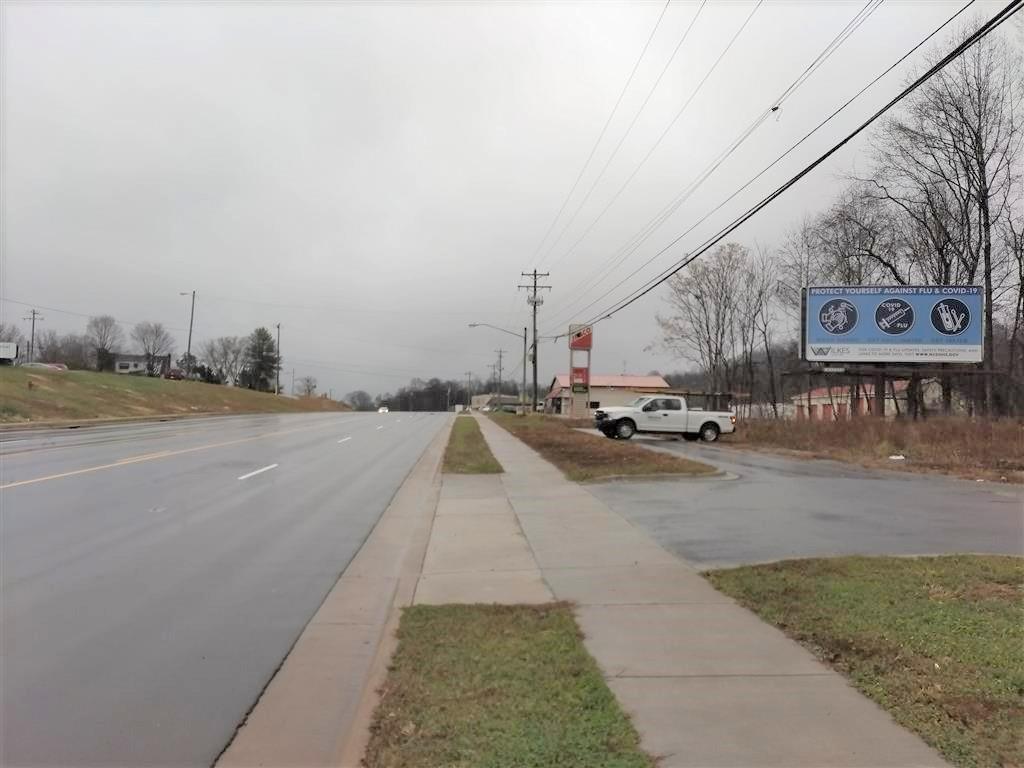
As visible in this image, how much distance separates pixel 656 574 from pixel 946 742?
12.5 ft

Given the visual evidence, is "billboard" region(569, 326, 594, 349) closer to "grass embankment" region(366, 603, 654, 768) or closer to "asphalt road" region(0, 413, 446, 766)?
"asphalt road" region(0, 413, 446, 766)

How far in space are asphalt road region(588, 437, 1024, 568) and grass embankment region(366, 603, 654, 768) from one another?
10.8 feet

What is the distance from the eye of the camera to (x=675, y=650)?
528 cm

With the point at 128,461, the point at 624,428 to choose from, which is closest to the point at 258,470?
the point at 128,461

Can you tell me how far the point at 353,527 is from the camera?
10.5m

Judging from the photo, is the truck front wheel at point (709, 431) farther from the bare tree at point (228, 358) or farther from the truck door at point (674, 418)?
the bare tree at point (228, 358)

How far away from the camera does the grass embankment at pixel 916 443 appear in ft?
64.2

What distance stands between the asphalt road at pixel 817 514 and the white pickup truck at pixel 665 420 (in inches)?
531

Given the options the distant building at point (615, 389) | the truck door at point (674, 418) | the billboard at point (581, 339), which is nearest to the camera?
the truck door at point (674, 418)

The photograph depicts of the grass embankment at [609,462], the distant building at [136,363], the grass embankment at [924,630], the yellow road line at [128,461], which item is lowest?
the grass embankment at [924,630]

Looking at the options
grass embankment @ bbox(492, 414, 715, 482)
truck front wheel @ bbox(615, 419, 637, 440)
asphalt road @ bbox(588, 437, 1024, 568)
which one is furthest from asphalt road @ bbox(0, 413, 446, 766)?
truck front wheel @ bbox(615, 419, 637, 440)

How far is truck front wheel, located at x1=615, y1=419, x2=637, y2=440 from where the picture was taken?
31.3m

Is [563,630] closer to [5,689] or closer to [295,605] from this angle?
[295,605]

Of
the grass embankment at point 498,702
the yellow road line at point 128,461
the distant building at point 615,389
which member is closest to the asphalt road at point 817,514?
the grass embankment at point 498,702
